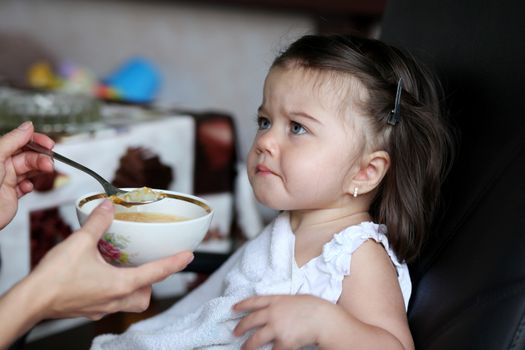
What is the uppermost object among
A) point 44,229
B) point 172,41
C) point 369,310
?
point 369,310

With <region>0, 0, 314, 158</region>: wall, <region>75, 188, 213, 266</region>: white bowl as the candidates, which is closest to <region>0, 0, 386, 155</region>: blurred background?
<region>0, 0, 314, 158</region>: wall

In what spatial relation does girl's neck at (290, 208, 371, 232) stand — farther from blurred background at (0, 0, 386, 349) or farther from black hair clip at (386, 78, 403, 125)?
blurred background at (0, 0, 386, 349)

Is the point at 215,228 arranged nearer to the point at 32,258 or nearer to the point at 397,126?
the point at 32,258

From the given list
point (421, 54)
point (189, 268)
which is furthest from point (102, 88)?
point (421, 54)

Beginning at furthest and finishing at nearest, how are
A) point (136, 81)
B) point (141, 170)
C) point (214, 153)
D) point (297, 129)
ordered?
point (136, 81) → point (214, 153) → point (141, 170) → point (297, 129)

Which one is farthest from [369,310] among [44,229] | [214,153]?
[214,153]

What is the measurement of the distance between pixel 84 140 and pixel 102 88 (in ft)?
3.11

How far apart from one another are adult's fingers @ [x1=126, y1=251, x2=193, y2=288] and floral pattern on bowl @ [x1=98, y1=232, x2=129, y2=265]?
0.03 m

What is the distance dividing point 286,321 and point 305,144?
271 millimetres

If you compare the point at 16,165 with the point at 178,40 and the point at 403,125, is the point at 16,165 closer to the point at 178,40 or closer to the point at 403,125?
the point at 403,125

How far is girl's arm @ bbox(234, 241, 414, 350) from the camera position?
754 millimetres

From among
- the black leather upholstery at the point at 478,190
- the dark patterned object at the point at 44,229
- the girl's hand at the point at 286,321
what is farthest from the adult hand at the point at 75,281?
the dark patterned object at the point at 44,229

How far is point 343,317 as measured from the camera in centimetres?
78

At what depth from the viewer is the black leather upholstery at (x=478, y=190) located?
0.73m
